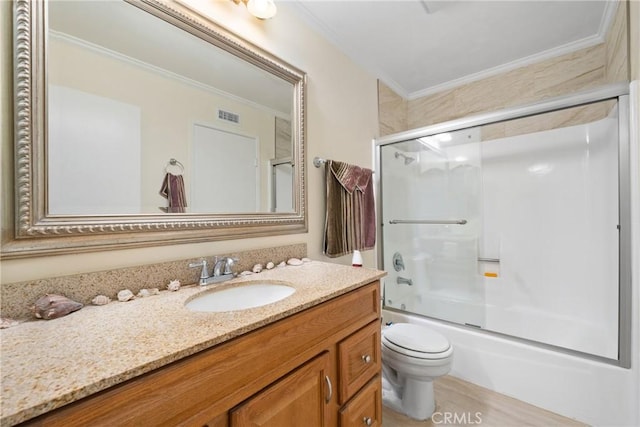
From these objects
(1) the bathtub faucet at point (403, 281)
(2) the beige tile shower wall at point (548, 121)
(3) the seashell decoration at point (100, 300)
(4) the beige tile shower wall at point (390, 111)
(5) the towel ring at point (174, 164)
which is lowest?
(1) the bathtub faucet at point (403, 281)

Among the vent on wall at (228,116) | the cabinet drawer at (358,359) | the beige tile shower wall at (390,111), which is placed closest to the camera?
the cabinet drawer at (358,359)

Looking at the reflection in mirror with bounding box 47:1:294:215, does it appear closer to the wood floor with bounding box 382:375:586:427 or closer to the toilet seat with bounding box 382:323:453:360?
the toilet seat with bounding box 382:323:453:360

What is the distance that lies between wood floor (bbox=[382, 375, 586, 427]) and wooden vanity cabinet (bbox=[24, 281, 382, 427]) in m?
0.47

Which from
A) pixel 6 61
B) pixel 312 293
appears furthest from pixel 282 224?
pixel 6 61

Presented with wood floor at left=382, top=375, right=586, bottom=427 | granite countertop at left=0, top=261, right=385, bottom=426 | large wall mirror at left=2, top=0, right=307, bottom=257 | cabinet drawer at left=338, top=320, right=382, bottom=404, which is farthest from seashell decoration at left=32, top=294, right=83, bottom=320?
wood floor at left=382, top=375, right=586, bottom=427

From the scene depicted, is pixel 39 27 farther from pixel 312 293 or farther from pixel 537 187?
pixel 537 187

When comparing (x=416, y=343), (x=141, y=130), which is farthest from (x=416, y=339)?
(x=141, y=130)

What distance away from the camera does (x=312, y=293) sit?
2.96ft

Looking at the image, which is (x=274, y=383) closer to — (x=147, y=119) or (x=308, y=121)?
(x=147, y=119)

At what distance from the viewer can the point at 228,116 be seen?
1233mm

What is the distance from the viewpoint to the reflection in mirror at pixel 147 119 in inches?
31.6

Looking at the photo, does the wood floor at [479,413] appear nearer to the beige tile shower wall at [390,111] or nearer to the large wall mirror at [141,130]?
the large wall mirror at [141,130]

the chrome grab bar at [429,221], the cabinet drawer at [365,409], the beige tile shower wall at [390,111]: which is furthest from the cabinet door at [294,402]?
the beige tile shower wall at [390,111]

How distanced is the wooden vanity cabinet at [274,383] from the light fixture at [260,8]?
1.35m
